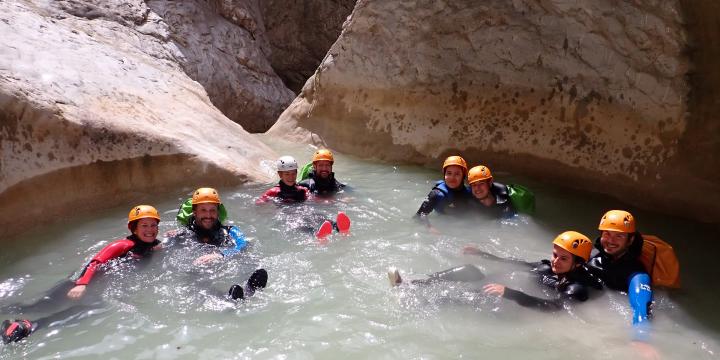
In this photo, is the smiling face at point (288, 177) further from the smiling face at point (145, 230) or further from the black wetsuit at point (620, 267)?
the black wetsuit at point (620, 267)

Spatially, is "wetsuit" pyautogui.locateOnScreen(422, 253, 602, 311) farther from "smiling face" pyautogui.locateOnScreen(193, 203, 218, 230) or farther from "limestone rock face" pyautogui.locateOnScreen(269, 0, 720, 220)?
"limestone rock face" pyautogui.locateOnScreen(269, 0, 720, 220)

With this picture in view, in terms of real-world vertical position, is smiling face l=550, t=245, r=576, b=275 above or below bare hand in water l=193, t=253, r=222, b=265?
above

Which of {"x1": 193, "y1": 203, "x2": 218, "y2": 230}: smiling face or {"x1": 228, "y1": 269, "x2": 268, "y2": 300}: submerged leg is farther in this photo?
{"x1": 193, "y1": 203, "x2": 218, "y2": 230}: smiling face

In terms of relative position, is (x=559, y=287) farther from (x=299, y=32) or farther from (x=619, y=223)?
(x=299, y=32)

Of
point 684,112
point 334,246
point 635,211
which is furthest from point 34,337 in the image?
point 684,112

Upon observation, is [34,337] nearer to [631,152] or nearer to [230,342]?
[230,342]

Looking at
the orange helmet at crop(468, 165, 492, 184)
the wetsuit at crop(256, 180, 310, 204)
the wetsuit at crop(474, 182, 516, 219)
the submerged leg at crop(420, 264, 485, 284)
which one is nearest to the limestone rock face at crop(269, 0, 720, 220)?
the wetsuit at crop(474, 182, 516, 219)

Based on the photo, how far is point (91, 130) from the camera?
7.05m

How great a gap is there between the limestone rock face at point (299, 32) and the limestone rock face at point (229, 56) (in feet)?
5.70

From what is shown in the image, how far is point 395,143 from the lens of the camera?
1005cm

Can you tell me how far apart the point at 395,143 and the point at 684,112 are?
185 inches

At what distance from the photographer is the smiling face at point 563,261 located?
4.65 m

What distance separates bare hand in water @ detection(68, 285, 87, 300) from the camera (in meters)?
4.61

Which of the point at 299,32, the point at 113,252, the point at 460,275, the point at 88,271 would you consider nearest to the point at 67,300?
the point at 88,271
